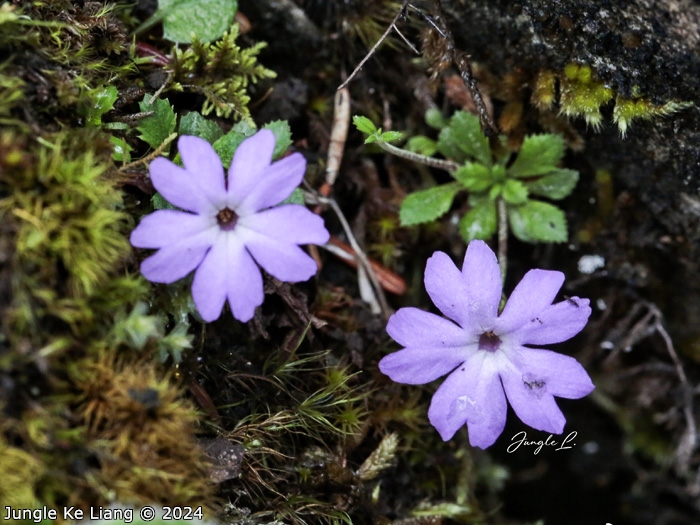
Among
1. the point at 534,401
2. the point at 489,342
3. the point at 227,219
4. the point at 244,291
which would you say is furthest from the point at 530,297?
the point at 227,219

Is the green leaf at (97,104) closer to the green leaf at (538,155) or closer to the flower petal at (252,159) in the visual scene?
the flower petal at (252,159)

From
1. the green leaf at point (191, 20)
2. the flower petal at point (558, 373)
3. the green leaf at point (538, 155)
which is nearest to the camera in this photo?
the flower petal at point (558, 373)

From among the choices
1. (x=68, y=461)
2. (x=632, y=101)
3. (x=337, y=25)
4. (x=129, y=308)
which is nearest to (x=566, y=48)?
(x=632, y=101)

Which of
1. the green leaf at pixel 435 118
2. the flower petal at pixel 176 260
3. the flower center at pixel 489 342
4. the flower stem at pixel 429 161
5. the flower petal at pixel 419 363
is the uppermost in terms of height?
the green leaf at pixel 435 118

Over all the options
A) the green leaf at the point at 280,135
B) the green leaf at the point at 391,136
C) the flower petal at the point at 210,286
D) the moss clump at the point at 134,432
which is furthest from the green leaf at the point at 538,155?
the moss clump at the point at 134,432

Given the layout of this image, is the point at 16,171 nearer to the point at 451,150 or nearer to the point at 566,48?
the point at 451,150

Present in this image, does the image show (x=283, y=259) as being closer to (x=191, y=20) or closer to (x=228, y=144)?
(x=228, y=144)
